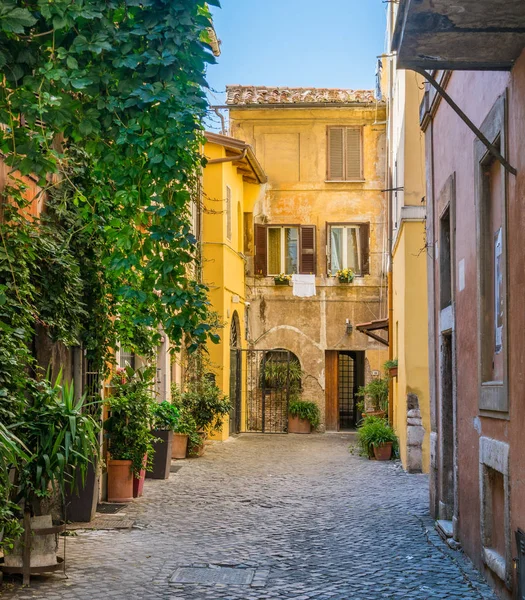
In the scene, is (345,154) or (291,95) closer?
(345,154)

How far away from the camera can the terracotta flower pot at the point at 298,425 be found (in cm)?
2419

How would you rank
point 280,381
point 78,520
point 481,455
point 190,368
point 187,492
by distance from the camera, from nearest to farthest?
point 481,455 → point 78,520 → point 187,492 → point 190,368 → point 280,381

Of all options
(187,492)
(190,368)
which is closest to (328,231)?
(190,368)

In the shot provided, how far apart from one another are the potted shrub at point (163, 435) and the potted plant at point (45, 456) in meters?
5.85

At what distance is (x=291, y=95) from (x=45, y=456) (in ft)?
65.6

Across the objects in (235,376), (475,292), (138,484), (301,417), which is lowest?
(138,484)

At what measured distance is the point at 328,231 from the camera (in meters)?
25.4

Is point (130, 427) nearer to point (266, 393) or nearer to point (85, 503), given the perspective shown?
point (85, 503)

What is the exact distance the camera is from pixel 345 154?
25672 millimetres

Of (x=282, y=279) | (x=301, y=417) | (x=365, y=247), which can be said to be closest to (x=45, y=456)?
(x=301, y=417)

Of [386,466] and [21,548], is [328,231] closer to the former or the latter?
[386,466]

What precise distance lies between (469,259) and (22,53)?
4.07 metres

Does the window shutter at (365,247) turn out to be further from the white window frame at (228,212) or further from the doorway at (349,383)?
the white window frame at (228,212)

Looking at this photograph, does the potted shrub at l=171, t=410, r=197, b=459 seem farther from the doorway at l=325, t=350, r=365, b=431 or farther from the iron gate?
the doorway at l=325, t=350, r=365, b=431
